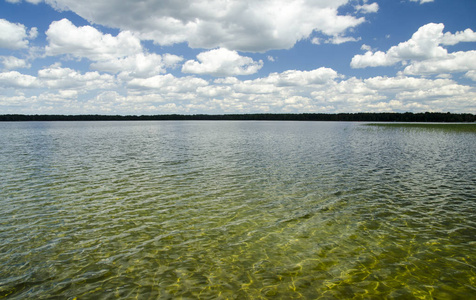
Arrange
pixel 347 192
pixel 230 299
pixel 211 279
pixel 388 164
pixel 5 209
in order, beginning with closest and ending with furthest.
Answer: pixel 230 299 < pixel 211 279 < pixel 5 209 < pixel 347 192 < pixel 388 164

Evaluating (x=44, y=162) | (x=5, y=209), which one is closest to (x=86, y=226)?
(x=5, y=209)

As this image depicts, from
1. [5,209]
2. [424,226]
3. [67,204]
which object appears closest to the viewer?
[424,226]

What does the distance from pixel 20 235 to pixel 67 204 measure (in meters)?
4.51

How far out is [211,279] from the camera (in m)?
9.37

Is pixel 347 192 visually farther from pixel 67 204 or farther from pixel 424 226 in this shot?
pixel 67 204

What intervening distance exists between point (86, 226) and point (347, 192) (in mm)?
16343

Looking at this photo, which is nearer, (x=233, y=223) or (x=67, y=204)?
(x=233, y=223)

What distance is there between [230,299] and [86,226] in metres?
8.91

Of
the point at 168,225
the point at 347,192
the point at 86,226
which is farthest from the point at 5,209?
the point at 347,192

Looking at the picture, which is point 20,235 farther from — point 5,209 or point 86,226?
point 5,209

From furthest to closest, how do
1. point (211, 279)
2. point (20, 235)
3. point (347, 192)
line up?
point (347, 192)
point (20, 235)
point (211, 279)

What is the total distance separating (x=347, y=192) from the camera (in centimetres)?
1977

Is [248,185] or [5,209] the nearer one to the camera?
[5,209]

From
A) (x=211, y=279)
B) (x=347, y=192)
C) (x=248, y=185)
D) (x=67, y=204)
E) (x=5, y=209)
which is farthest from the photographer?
(x=248, y=185)
